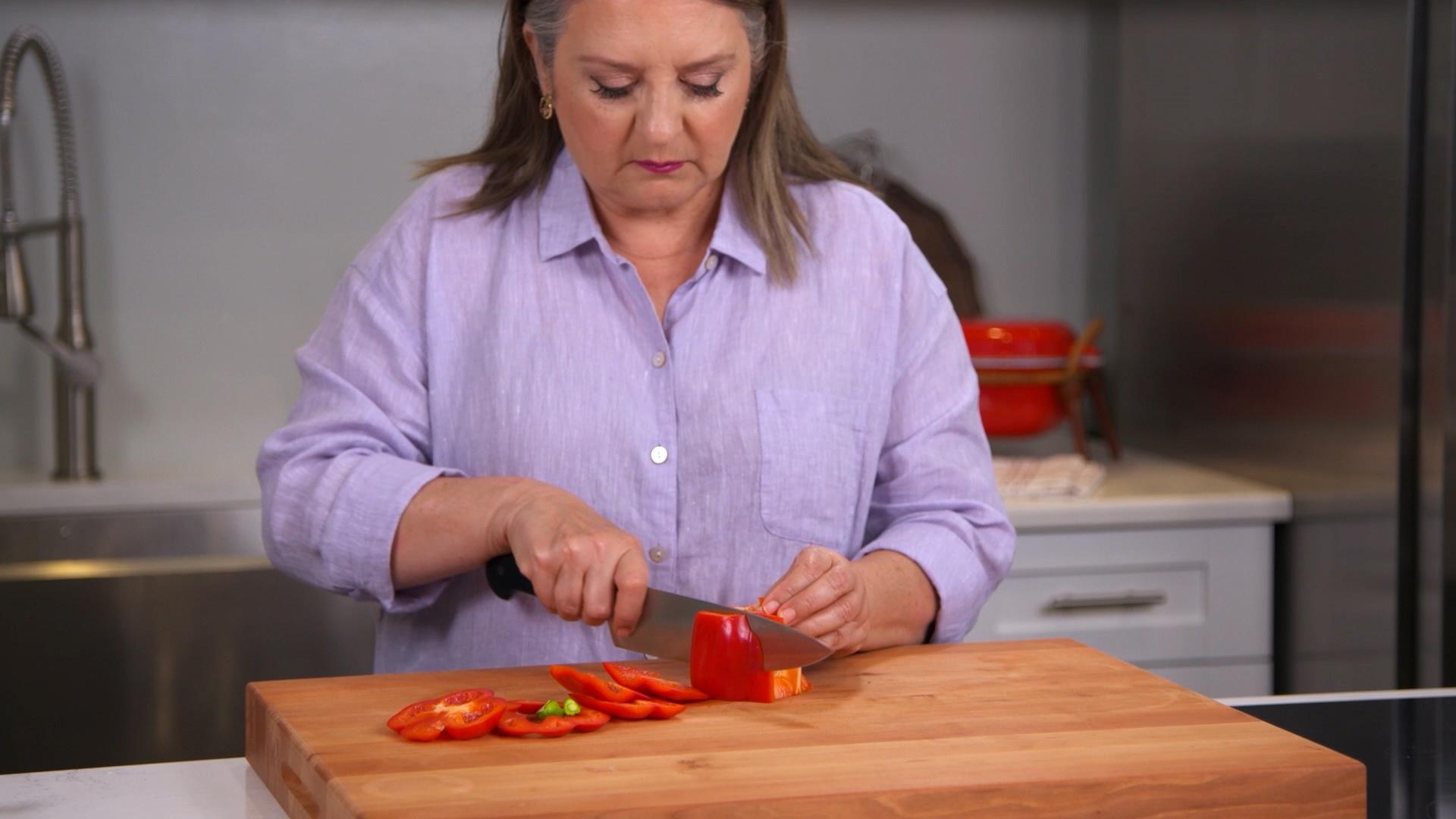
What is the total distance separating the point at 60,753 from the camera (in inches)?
79.5

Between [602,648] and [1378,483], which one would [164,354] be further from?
[1378,483]

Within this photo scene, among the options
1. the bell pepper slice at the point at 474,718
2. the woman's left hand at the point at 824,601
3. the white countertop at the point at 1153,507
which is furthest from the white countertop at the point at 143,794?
the white countertop at the point at 1153,507

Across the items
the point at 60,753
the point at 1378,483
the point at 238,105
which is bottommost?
the point at 60,753

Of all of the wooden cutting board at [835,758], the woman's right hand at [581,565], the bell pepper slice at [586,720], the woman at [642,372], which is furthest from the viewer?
the woman at [642,372]

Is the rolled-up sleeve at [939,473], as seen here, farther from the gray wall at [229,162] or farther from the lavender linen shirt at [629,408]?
the gray wall at [229,162]

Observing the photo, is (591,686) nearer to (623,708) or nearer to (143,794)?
(623,708)

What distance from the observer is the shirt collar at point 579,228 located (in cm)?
128

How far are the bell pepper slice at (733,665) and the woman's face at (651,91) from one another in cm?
36

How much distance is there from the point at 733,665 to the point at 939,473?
33 centimetres

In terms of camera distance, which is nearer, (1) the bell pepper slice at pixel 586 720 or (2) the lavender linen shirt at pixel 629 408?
(1) the bell pepper slice at pixel 586 720

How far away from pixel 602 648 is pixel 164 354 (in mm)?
1339

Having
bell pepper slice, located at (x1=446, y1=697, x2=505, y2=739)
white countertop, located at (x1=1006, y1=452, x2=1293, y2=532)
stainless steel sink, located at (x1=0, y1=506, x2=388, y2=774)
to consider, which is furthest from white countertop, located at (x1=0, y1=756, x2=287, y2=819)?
white countertop, located at (x1=1006, y1=452, x2=1293, y2=532)

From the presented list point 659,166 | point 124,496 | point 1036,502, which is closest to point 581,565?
point 659,166

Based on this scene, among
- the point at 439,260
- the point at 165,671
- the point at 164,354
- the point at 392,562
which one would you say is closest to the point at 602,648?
the point at 392,562
